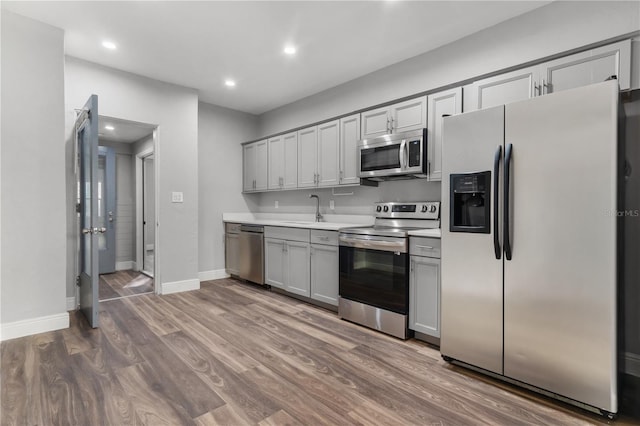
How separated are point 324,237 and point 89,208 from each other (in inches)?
94.4

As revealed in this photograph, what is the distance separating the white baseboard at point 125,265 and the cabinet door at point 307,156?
3968mm

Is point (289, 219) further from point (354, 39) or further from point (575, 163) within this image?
point (575, 163)

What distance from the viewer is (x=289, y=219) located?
504 cm

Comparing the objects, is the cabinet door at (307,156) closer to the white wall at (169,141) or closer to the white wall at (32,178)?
the white wall at (169,141)

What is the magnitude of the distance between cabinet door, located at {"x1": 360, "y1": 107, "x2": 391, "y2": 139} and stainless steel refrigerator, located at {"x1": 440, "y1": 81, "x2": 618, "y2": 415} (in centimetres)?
114

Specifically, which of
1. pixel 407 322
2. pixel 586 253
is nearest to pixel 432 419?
pixel 407 322

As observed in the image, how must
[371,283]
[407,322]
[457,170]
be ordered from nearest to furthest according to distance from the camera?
[457,170] → [407,322] → [371,283]

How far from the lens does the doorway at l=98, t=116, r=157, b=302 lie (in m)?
5.50

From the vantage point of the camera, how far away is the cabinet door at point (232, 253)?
16.1 feet

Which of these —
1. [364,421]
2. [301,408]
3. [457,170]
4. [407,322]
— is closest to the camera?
[364,421]

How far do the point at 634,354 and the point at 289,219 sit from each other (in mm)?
3980

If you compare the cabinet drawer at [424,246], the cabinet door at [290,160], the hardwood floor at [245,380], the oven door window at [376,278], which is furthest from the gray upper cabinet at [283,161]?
the cabinet drawer at [424,246]

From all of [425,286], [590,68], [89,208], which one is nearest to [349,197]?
[425,286]

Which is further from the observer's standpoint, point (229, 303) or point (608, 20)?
point (229, 303)
